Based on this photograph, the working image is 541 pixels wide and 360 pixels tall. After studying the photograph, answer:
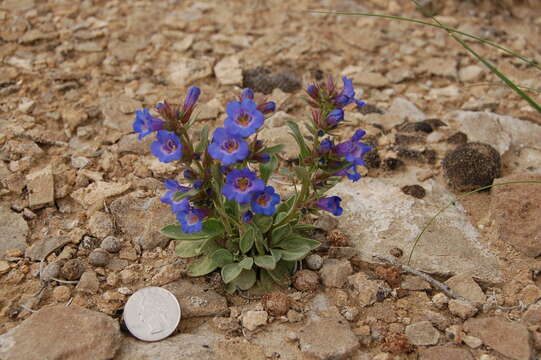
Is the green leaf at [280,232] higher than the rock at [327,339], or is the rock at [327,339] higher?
the green leaf at [280,232]

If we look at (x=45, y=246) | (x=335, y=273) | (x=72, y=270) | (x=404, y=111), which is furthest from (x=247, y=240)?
(x=404, y=111)

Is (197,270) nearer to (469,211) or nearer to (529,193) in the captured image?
(469,211)

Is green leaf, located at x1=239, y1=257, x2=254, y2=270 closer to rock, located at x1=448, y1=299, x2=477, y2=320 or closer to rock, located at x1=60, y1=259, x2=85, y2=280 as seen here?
rock, located at x1=60, y1=259, x2=85, y2=280

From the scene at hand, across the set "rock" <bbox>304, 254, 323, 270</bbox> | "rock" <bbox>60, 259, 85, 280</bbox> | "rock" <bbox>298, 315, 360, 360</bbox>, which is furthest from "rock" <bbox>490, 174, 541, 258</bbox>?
"rock" <bbox>60, 259, 85, 280</bbox>

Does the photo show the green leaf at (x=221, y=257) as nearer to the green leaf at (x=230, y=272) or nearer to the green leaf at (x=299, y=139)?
the green leaf at (x=230, y=272)

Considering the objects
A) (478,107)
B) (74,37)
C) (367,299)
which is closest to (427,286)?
(367,299)

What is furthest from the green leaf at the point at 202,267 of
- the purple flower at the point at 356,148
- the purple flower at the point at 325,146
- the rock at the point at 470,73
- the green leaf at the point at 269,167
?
the rock at the point at 470,73

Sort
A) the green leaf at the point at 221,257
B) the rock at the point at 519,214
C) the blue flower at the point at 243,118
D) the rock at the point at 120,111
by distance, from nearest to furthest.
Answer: the blue flower at the point at 243,118 < the green leaf at the point at 221,257 < the rock at the point at 519,214 < the rock at the point at 120,111
